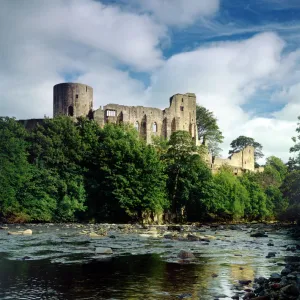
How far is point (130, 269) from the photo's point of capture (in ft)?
54.8

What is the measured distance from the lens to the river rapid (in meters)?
12.8

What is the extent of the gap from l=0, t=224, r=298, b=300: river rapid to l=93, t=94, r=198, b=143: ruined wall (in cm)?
4148

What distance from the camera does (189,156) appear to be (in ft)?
181

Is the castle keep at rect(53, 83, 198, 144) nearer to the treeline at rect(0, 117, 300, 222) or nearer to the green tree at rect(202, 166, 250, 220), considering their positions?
the treeline at rect(0, 117, 300, 222)

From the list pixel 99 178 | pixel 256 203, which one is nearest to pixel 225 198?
pixel 256 203

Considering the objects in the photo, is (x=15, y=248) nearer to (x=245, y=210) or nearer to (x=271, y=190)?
(x=245, y=210)

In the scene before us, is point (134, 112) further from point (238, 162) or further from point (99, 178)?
point (238, 162)

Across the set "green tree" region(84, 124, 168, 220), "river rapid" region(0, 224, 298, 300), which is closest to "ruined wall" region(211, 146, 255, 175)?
"green tree" region(84, 124, 168, 220)

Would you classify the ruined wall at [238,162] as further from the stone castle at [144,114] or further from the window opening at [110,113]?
the window opening at [110,113]

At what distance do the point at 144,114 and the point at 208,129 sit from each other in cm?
1803

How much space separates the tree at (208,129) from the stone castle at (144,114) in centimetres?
508

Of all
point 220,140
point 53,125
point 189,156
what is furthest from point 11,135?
point 220,140

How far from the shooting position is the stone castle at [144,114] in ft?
217

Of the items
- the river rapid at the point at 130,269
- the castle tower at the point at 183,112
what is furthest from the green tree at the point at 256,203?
the river rapid at the point at 130,269
